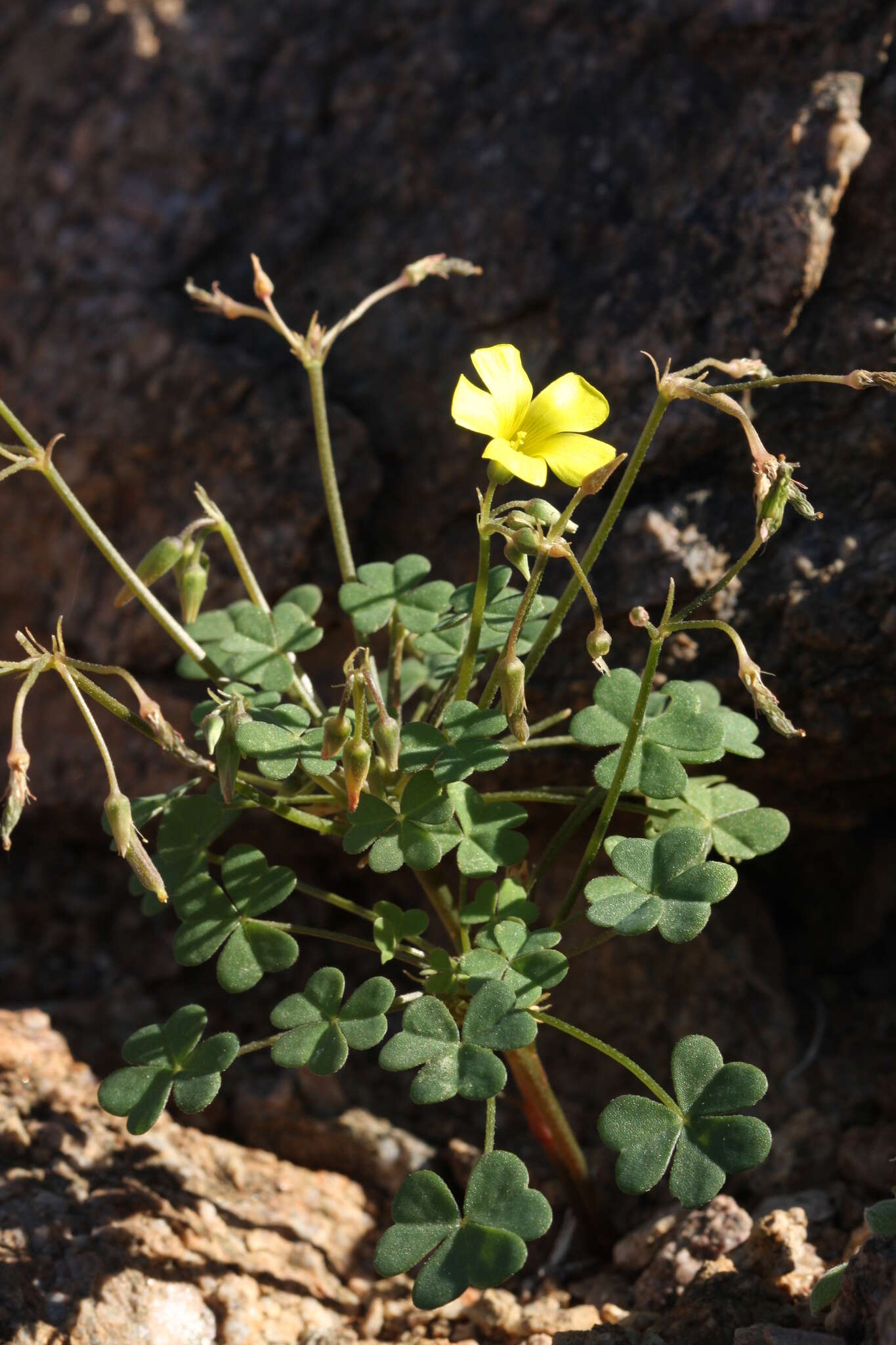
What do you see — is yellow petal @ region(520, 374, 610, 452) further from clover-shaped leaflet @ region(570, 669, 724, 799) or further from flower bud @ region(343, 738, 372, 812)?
flower bud @ region(343, 738, 372, 812)

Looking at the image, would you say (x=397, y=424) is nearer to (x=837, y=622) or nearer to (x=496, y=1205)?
(x=837, y=622)

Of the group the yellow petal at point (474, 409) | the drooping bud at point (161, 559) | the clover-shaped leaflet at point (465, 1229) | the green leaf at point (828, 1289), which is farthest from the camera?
the drooping bud at point (161, 559)

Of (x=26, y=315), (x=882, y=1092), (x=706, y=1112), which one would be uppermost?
(x=26, y=315)

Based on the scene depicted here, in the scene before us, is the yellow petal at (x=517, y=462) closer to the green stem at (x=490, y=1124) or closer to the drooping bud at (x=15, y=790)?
the drooping bud at (x=15, y=790)

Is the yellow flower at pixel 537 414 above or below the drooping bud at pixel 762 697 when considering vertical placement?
above

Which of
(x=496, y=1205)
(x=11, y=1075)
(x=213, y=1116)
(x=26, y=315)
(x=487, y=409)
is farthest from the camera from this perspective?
(x=26, y=315)

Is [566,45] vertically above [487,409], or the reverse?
[566,45]

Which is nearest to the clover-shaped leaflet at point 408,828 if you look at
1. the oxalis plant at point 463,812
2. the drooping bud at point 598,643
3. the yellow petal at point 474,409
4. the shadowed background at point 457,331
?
the oxalis plant at point 463,812

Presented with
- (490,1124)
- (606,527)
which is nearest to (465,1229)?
(490,1124)

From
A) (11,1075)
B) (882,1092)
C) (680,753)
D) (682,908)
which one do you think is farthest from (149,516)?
(882,1092)
